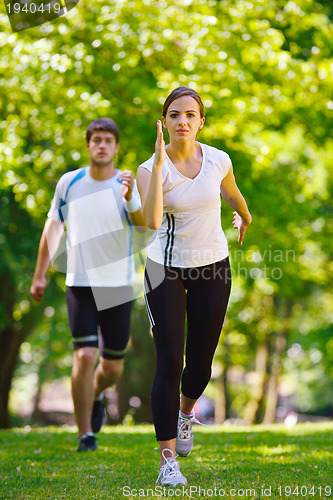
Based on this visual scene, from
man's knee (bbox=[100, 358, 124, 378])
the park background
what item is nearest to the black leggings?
man's knee (bbox=[100, 358, 124, 378])

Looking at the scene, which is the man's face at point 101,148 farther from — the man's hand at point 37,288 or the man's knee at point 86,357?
the man's knee at point 86,357

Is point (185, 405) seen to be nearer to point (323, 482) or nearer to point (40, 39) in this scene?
point (323, 482)

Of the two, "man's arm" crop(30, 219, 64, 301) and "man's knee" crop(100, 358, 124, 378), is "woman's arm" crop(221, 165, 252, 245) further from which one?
"man's knee" crop(100, 358, 124, 378)

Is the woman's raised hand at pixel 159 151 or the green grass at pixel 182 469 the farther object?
the woman's raised hand at pixel 159 151

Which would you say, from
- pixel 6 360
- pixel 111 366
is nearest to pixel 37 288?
pixel 111 366

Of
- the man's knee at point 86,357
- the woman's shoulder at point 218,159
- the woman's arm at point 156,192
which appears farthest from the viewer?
the man's knee at point 86,357

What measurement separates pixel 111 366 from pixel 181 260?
2398 millimetres

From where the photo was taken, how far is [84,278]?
560 centimetres

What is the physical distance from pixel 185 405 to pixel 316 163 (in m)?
14.1

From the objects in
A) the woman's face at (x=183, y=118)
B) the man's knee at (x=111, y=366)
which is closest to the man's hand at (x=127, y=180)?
the woman's face at (x=183, y=118)

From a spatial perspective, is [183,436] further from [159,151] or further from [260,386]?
[260,386]

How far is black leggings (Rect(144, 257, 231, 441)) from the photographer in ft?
12.6

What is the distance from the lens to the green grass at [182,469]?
3.59m

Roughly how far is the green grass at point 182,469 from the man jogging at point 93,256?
622mm
